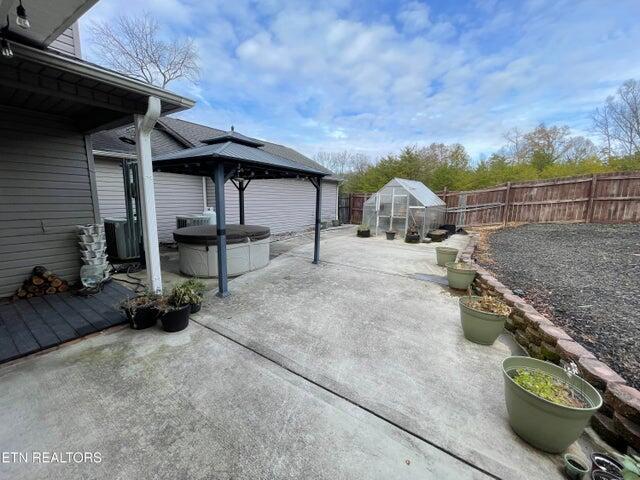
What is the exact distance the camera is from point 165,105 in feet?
11.6

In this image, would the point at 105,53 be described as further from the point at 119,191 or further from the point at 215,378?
the point at 215,378

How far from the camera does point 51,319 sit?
129 inches

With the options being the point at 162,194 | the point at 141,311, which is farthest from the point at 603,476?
the point at 162,194

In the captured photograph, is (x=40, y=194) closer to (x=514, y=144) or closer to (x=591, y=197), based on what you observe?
(x=591, y=197)

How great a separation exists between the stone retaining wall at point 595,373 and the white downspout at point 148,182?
4.75 m

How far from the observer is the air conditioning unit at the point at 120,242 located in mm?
5746

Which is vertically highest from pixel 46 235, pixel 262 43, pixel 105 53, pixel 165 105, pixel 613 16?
pixel 105 53

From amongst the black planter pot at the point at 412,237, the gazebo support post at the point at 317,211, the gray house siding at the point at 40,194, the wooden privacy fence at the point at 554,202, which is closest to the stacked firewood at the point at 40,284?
the gray house siding at the point at 40,194

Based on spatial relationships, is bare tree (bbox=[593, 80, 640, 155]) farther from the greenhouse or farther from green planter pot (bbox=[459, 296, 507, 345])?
green planter pot (bbox=[459, 296, 507, 345])

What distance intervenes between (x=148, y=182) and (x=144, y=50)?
1631 cm

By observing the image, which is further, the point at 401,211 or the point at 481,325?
the point at 401,211

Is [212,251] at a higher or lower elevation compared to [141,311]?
higher

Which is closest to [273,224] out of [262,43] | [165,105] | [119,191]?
[119,191]

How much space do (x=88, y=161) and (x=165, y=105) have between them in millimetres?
2137
